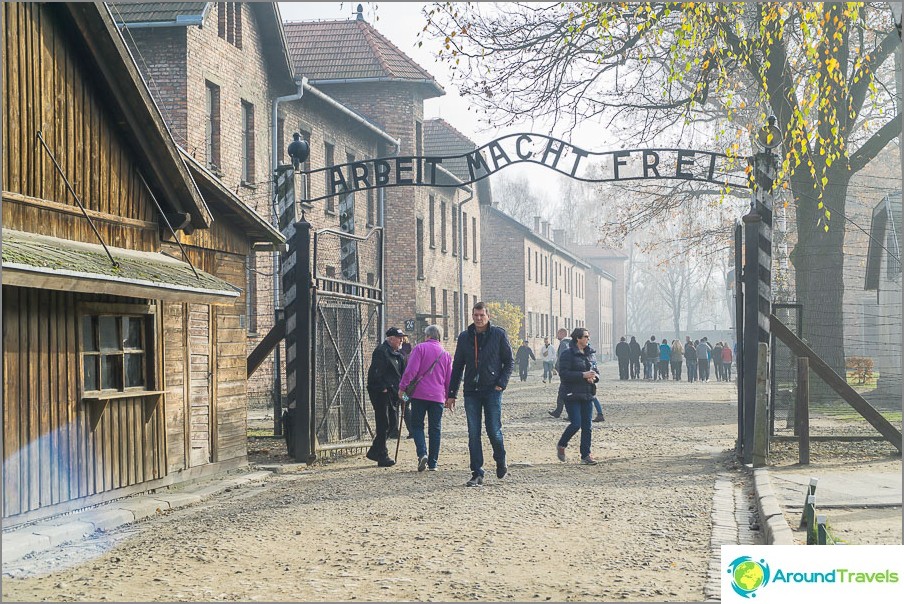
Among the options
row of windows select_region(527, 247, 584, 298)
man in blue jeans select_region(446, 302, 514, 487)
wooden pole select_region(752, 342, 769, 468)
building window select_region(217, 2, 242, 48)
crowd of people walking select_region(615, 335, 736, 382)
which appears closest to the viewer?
man in blue jeans select_region(446, 302, 514, 487)

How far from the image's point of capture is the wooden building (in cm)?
951

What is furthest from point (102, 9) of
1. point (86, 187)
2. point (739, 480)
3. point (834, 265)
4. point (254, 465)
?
point (834, 265)

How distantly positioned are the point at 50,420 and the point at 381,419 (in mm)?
5817

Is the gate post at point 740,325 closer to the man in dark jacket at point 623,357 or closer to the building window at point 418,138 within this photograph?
the building window at point 418,138

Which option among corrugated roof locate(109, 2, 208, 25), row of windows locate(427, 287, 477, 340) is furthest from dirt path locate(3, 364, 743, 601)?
row of windows locate(427, 287, 477, 340)

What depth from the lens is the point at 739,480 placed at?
12.9 meters

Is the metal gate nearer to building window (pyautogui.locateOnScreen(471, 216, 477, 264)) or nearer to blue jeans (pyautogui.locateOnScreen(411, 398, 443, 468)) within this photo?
blue jeans (pyautogui.locateOnScreen(411, 398, 443, 468))

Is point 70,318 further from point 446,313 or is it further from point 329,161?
point 446,313

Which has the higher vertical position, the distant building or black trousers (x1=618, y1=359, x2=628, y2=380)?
the distant building

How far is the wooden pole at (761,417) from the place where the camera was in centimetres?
1356

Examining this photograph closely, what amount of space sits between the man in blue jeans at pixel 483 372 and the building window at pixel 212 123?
12978mm

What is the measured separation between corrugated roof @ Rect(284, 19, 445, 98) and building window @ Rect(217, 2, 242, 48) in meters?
9.66

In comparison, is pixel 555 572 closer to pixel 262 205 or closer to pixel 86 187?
pixel 86 187

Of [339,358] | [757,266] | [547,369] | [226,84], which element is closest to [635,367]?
[547,369]
